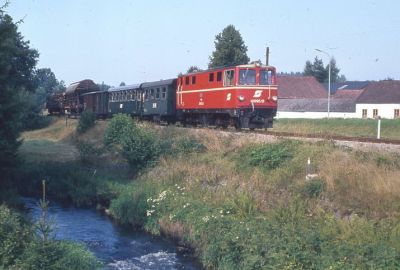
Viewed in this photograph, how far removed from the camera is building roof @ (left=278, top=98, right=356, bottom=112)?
6775 cm

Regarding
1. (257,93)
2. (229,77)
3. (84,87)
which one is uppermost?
(84,87)

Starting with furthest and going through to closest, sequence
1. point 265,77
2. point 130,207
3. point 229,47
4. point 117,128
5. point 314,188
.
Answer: point 229,47
point 117,128
point 265,77
point 130,207
point 314,188

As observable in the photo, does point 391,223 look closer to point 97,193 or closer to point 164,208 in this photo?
point 164,208

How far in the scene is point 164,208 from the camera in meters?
21.2

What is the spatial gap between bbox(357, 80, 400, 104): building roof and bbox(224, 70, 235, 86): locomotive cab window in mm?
37646

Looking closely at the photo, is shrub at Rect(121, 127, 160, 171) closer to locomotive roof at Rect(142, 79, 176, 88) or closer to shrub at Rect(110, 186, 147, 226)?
shrub at Rect(110, 186, 147, 226)

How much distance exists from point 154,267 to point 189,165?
838 cm

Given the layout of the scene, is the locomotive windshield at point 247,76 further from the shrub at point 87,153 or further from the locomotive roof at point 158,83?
the shrub at point 87,153

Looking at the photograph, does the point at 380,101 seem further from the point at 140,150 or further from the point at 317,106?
the point at 140,150

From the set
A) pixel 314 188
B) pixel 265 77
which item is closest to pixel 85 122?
pixel 265 77

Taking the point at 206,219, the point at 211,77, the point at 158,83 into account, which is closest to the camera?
the point at 206,219

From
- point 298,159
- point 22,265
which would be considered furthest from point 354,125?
point 22,265

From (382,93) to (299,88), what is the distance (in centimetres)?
2063

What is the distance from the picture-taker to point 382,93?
63.8 m
